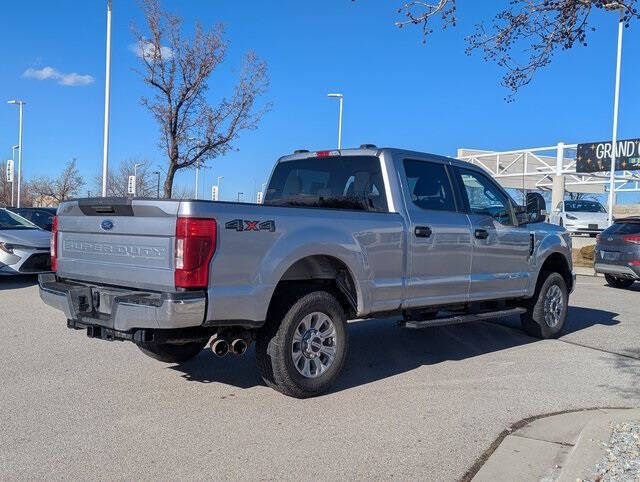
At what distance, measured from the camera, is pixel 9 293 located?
11141 millimetres

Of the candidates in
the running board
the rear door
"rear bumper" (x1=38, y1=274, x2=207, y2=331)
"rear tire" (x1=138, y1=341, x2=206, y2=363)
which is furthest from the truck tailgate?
the running board

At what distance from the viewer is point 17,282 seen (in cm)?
1277

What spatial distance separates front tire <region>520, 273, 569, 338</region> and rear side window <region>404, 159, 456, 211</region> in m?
2.22

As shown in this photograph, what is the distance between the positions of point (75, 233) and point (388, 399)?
3046 mm

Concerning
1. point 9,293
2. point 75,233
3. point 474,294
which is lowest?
point 9,293

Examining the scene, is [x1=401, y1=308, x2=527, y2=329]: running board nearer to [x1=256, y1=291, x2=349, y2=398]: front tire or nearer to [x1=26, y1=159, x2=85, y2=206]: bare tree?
[x1=256, y1=291, x2=349, y2=398]: front tire

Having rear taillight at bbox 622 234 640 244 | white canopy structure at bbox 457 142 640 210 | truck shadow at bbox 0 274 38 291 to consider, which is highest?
white canopy structure at bbox 457 142 640 210

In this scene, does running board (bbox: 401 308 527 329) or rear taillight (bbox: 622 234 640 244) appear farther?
rear taillight (bbox: 622 234 640 244)

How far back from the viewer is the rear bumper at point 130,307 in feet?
14.6

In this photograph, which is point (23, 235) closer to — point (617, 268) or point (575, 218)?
point (617, 268)

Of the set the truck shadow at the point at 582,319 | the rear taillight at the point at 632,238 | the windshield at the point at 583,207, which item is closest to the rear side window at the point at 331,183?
the truck shadow at the point at 582,319

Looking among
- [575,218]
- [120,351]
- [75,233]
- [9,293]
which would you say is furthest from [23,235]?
[575,218]

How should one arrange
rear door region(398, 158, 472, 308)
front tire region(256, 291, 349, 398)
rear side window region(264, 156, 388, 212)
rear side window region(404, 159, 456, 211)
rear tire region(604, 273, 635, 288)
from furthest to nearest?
1. rear tire region(604, 273, 635, 288)
2. rear side window region(404, 159, 456, 211)
3. rear side window region(264, 156, 388, 212)
4. rear door region(398, 158, 472, 308)
5. front tire region(256, 291, 349, 398)

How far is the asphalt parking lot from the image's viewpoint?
4.05 meters
